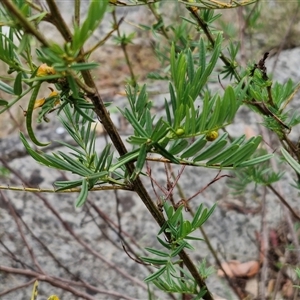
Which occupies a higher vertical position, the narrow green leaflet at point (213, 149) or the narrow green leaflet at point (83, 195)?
the narrow green leaflet at point (213, 149)

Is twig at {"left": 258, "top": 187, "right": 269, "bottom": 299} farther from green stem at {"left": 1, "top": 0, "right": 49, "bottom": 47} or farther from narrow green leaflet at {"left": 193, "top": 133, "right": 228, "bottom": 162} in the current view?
green stem at {"left": 1, "top": 0, "right": 49, "bottom": 47}

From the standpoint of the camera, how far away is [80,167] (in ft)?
1.06

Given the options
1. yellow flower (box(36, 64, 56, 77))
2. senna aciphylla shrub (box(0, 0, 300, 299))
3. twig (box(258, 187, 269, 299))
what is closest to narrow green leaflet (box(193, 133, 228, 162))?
senna aciphylla shrub (box(0, 0, 300, 299))

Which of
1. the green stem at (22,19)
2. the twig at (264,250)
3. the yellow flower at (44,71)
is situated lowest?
the green stem at (22,19)

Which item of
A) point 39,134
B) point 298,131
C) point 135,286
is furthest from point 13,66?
point 39,134

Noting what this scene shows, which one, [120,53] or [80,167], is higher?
[120,53]

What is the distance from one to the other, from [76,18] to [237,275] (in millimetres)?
979

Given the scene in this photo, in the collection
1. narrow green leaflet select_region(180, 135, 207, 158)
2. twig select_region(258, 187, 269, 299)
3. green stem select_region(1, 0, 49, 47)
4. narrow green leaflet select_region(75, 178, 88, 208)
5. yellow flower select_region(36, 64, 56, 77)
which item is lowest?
narrow green leaflet select_region(75, 178, 88, 208)

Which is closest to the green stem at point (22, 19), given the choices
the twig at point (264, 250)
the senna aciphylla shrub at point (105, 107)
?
the senna aciphylla shrub at point (105, 107)

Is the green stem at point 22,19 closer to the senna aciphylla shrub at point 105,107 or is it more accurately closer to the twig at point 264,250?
the senna aciphylla shrub at point 105,107

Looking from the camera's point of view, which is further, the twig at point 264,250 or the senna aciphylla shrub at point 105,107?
the twig at point 264,250

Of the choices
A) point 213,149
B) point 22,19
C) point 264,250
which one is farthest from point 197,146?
point 264,250

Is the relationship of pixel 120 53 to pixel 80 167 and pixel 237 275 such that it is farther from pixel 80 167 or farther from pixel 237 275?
pixel 80 167

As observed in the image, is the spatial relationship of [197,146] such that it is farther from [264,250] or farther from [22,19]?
[264,250]
